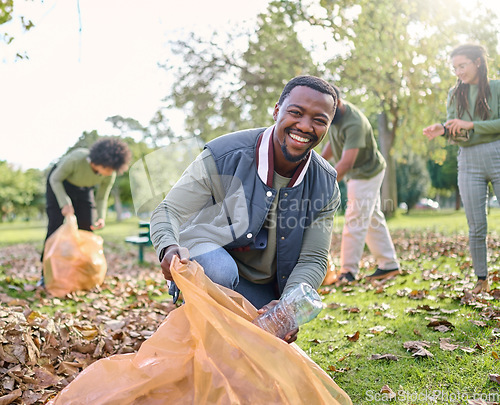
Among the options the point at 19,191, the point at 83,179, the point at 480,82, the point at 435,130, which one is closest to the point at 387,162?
the point at 83,179

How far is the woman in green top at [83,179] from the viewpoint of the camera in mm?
5625

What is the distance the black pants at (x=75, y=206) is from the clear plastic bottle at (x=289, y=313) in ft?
14.9

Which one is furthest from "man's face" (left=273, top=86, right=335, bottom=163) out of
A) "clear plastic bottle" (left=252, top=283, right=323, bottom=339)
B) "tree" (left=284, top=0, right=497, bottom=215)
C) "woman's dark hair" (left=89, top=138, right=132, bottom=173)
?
"tree" (left=284, top=0, right=497, bottom=215)

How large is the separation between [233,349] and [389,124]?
624 inches

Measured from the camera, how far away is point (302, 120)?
91.0 inches

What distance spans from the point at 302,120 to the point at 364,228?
3.39 m

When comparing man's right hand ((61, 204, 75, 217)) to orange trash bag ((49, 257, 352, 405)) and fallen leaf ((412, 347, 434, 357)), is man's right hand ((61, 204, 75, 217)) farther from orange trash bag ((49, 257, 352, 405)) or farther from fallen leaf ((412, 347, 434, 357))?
fallen leaf ((412, 347, 434, 357))

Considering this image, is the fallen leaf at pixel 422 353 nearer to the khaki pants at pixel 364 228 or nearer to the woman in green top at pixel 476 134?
the woman in green top at pixel 476 134

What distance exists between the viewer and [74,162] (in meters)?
5.75

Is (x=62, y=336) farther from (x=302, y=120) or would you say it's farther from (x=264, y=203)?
(x=302, y=120)

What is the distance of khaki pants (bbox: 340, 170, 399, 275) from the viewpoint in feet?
17.7

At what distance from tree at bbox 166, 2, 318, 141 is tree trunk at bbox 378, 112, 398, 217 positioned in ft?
13.7

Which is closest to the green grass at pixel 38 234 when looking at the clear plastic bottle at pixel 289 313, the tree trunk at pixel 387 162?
the tree trunk at pixel 387 162

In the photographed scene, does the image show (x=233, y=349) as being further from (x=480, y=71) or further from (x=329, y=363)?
(x=480, y=71)
